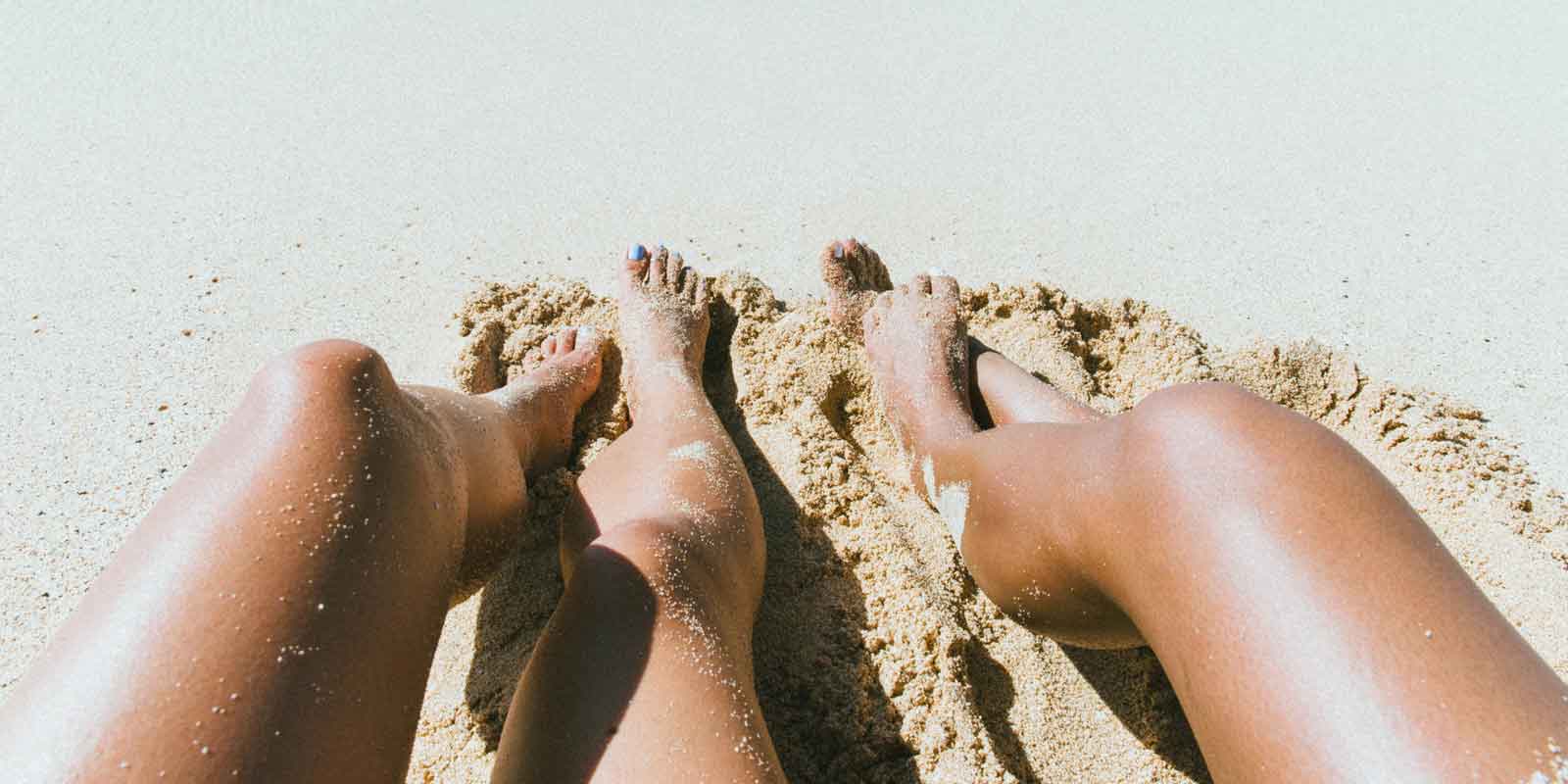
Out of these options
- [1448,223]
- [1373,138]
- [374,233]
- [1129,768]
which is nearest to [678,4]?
[374,233]

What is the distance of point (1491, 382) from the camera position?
1868 millimetres

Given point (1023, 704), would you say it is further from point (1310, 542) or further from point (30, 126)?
point (30, 126)

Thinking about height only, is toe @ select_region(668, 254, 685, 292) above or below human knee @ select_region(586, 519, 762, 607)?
above

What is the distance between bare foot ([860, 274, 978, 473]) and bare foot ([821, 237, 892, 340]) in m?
0.03

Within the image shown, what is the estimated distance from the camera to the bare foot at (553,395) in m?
1.55

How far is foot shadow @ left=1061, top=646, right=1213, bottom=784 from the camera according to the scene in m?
1.30

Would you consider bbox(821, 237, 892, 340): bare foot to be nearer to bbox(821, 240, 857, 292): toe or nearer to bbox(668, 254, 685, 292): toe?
bbox(821, 240, 857, 292): toe

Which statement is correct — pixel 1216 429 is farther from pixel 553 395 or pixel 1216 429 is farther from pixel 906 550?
pixel 553 395

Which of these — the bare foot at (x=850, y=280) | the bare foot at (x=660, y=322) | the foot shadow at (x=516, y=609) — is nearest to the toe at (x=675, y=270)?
the bare foot at (x=660, y=322)

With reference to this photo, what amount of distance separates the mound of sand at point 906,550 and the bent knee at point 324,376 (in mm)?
546

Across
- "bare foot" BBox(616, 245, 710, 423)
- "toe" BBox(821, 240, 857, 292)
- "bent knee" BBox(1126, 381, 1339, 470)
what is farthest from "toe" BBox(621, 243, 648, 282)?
"bent knee" BBox(1126, 381, 1339, 470)

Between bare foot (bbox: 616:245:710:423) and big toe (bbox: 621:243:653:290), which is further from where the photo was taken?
big toe (bbox: 621:243:653:290)

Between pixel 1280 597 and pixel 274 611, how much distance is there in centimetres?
90

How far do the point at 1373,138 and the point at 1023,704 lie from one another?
2024 millimetres
